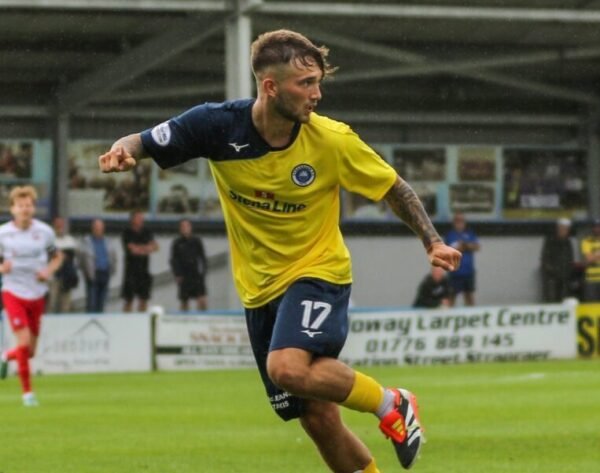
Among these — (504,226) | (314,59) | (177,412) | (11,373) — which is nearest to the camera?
(314,59)

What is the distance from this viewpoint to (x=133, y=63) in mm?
30656

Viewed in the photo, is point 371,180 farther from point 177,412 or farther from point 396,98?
point 396,98

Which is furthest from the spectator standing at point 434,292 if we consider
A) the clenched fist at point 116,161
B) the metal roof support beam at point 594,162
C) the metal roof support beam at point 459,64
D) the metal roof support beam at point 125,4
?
the clenched fist at point 116,161

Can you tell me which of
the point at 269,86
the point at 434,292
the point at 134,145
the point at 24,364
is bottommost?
the point at 24,364

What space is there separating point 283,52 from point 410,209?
0.92m

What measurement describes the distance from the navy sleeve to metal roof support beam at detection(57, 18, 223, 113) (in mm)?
20024

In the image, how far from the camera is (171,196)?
107ft

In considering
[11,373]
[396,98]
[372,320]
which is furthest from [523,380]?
[396,98]

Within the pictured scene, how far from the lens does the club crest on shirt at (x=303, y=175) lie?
695cm

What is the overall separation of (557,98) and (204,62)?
30.0 ft

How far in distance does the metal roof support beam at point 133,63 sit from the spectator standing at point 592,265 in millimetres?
7994

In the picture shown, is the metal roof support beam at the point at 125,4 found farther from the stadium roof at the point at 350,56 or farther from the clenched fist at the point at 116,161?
the clenched fist at the point at 116,161

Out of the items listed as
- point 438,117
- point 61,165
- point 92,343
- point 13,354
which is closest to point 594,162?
point 438,117

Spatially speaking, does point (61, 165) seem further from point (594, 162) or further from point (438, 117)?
point (594, 162)
